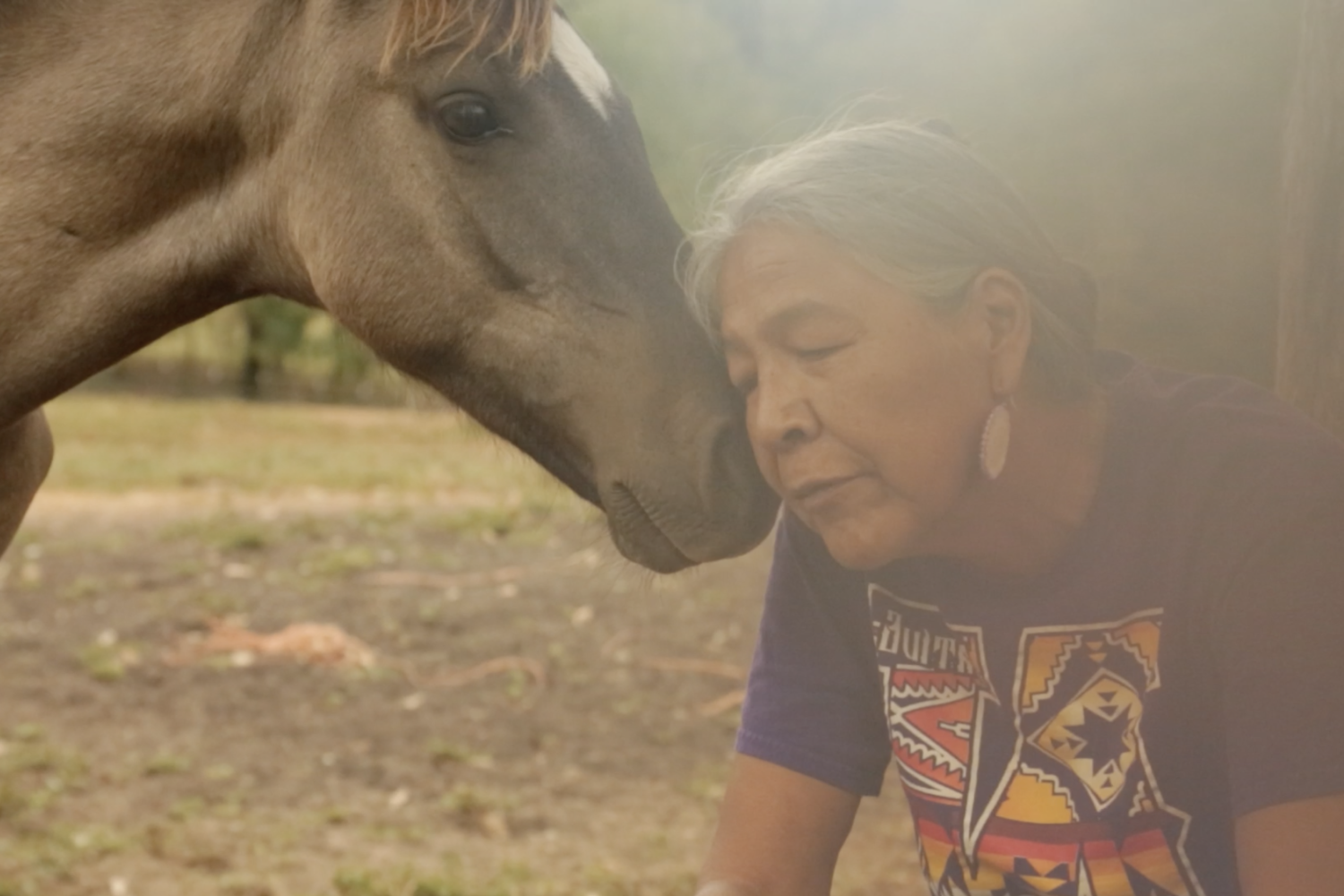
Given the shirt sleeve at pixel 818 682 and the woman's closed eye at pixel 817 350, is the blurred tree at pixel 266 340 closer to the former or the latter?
the shirt sleeve at pixel 818 682

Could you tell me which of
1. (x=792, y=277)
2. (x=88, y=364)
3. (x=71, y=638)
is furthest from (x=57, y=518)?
(x=792, y=277)

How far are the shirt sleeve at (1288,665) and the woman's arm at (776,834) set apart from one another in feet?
1.76

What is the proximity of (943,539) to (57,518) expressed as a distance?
6.82 meters

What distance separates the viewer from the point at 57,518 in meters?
7.30

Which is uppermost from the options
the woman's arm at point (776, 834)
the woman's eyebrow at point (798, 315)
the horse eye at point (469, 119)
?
the horse eye at point (469, 119)

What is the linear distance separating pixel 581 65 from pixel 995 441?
35.3 inches

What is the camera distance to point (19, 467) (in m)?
2.29

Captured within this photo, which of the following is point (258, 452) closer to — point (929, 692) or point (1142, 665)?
point (929, 692)

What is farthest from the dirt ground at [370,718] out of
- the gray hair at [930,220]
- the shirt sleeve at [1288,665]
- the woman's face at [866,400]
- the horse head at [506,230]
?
the shirt sleeve at [1288,665]

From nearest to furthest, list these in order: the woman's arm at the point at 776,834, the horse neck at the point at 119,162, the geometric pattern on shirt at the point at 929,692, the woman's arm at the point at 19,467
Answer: the geometric pattern on shirt at the point at 929,692, the woman's arm at the point at 776,834, the horse neck at the point at 119,162, the woman's arm at the point at 19,467

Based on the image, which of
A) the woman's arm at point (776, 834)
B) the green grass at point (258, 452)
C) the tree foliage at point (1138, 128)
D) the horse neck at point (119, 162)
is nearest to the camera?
the woman's arm at point (776, 834)

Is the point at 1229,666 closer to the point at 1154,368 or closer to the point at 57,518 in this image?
the point at 1154,368

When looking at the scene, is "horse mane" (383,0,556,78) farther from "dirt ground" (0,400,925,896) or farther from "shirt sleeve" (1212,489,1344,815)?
"shirt sleeve" (1212,489,1344,815)

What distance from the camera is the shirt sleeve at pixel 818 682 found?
1684 millimetres
